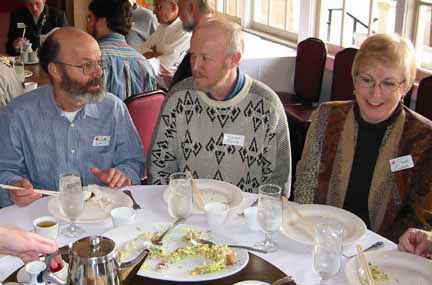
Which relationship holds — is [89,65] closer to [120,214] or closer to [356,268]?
[120,214]

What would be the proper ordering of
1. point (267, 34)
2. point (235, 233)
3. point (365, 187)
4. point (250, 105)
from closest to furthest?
point (235, 233), point (365, 187), point (250, 105), point (267, 34)

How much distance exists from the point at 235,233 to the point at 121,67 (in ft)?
6.64

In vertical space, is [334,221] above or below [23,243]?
below

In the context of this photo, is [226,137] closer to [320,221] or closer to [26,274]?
[320,221]

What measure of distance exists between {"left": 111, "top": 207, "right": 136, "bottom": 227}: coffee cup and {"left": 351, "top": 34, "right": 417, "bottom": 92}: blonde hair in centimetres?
105

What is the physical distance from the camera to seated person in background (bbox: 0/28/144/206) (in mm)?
2309

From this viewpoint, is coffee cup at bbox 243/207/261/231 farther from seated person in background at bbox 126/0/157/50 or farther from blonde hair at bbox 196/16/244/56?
seated person in background at bbox 126/0/157/50

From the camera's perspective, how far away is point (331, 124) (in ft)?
7.41

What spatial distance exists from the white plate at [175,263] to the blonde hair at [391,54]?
96 centimetres

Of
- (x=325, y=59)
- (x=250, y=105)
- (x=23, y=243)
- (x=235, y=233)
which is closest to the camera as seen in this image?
(x=23, y=243)

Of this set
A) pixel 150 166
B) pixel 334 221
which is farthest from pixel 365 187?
pixel 150 166

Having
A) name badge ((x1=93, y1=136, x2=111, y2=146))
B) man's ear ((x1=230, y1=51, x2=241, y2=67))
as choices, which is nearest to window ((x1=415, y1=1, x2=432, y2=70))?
man's ear ((x1=230, y1=51, x2=241, y2=67))

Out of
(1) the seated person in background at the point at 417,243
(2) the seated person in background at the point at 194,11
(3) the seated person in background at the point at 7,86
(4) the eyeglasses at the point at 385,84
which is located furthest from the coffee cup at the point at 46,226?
(2) the seated person in background at the point at 194,11

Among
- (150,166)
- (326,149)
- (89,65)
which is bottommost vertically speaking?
(150,166)
